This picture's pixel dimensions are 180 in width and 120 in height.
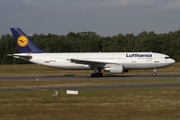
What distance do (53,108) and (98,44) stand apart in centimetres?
9986

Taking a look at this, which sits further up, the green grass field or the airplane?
the airplane

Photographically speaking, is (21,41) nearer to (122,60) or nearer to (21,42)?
(21,42)

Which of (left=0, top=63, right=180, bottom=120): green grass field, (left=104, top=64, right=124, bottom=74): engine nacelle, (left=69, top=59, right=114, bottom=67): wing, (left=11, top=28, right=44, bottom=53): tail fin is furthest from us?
(left=11, top=28, right=44, bottom=53): tail fin

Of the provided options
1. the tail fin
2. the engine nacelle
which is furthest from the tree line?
the engine nacelle

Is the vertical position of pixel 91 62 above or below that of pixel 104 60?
below

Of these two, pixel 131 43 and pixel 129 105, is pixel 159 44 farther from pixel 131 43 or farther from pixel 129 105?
pixel 129 105

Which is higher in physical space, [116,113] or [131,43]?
[131,43]

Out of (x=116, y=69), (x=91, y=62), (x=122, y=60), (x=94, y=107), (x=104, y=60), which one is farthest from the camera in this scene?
(x=104, y=60)

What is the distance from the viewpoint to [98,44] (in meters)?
117

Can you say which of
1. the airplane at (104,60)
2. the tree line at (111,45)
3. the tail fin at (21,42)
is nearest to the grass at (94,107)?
the airplane at (104,60)

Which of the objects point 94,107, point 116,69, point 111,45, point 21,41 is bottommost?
point 94,107

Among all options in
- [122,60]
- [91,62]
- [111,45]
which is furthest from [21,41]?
[111,45]

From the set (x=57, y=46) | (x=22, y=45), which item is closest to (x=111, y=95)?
(x=22, y=45)

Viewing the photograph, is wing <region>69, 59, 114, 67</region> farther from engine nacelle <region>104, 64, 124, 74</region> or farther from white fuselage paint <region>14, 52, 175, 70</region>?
engine nacelle <region>104, 64, 124, 74</region>
